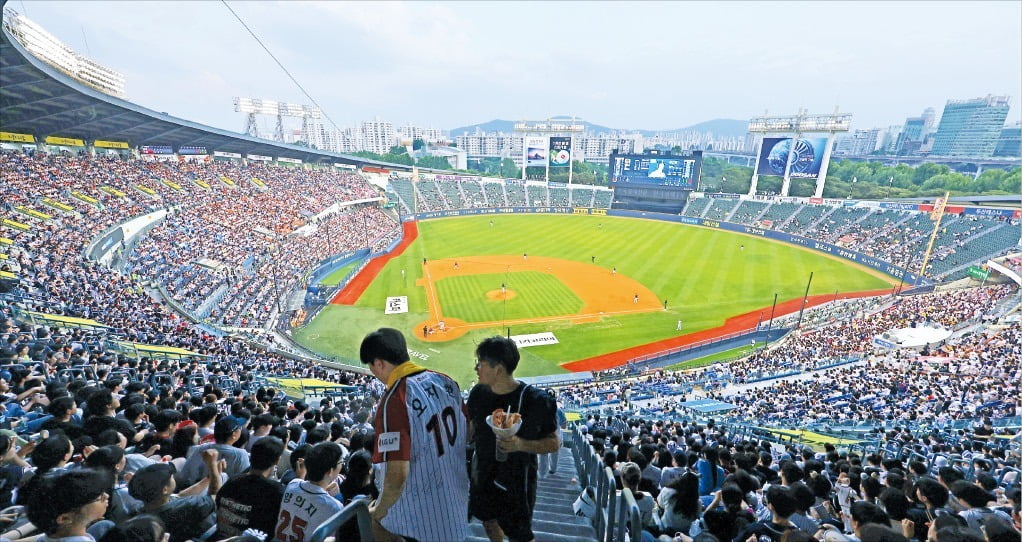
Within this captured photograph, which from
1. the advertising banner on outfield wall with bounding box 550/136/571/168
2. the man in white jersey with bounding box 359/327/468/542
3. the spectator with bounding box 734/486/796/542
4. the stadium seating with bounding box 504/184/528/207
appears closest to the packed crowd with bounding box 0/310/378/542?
the man in white jersey with bounding box 359/327/468/542

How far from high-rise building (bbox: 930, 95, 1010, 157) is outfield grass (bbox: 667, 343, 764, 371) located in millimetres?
173690

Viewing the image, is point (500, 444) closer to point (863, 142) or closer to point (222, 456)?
point (222, 456)

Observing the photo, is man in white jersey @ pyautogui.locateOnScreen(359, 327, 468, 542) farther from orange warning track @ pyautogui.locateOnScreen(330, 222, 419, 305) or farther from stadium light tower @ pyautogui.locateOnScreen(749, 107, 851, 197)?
stadium light tower @ pyautogui.locateOnScreen(749, 107, 851, 197)

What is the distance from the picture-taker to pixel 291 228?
43.2m

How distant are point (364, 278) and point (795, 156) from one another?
59.0 metres

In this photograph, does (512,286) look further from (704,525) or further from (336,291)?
(704,525)

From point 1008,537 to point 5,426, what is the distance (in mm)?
10522

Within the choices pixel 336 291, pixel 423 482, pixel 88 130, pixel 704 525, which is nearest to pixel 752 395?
pixel 704 525

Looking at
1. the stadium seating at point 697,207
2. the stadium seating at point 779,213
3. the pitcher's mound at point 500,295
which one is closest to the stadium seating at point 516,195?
the stadium seating at point 697,207

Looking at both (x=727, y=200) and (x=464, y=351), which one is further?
(x=727, y=200)

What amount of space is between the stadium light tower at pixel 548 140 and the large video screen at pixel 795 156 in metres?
29.5

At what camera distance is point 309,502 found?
3209 millimetres

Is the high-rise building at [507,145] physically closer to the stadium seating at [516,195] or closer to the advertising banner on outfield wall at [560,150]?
the advertising banner on outfield wall at [560,150]

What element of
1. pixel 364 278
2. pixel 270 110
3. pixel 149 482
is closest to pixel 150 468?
pixel 149 482
